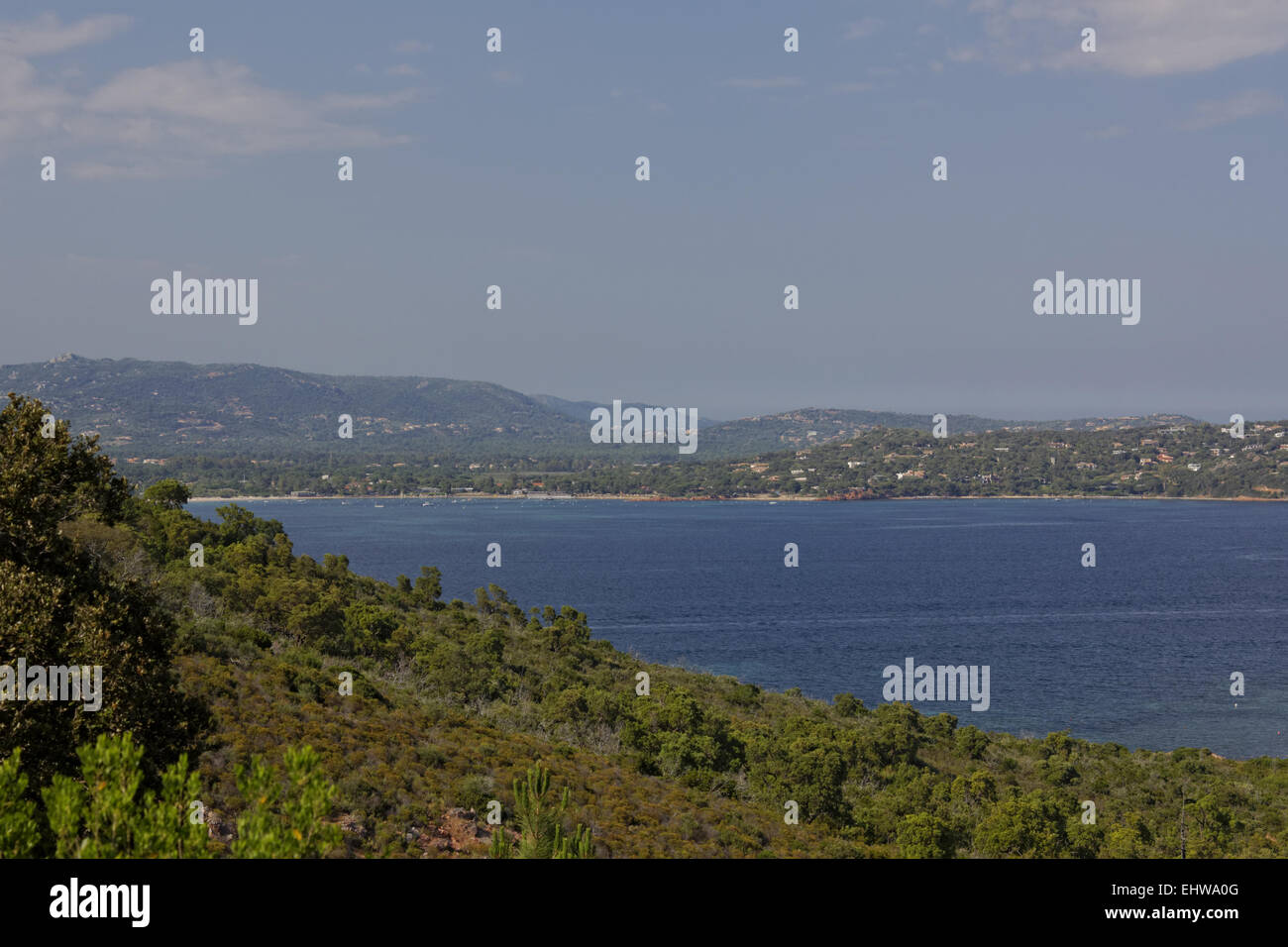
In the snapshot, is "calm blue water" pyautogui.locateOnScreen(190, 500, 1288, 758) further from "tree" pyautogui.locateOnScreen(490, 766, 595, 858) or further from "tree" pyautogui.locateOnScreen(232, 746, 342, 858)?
"tree" pyautogui.locateOnScreen(232, 746, 342, 858)

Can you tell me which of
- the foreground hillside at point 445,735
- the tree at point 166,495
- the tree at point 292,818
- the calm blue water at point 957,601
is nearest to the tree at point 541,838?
the foreground hillside at point 445,735

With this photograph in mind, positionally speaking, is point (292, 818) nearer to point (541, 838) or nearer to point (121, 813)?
point (121, 813)

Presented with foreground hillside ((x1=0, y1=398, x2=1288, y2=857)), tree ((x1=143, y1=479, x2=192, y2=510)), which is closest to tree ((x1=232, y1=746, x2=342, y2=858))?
foreground hillside ((x1=0, y1=398, x2=1288, y2=857))

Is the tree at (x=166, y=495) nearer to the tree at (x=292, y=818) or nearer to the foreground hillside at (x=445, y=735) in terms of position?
the foreground hillside at (x=445, y=735)

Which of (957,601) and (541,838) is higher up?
(541,838)

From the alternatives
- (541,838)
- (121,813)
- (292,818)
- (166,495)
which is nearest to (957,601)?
(166,495)
